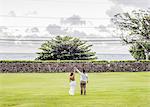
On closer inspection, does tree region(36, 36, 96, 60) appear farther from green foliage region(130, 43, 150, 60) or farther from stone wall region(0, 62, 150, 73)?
stone wall region(0, 62, 150, 73)

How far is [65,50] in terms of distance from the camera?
82.6 m

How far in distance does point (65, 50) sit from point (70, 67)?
2421 centimetres

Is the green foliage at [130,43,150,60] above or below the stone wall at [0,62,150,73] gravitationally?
above

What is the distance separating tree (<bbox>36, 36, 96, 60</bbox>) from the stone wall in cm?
2151

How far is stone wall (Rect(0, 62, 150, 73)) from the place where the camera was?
189 feet

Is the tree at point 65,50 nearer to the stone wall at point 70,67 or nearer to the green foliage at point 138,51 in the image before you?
the green foliage at point 138,51

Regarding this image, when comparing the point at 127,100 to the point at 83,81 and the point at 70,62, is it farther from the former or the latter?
the point at 70,62

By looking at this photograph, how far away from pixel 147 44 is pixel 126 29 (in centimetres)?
493

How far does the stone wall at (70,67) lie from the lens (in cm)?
5759

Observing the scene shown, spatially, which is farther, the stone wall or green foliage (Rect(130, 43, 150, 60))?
green foliage (Rect(130, 43, 150, 60))

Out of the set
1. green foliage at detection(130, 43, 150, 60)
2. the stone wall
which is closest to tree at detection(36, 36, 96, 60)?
green foliage at detection(130, 43, 150, 60)

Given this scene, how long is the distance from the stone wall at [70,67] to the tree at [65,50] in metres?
21.5

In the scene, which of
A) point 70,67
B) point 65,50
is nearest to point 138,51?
point 65,50

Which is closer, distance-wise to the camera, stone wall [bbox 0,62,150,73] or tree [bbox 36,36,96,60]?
stone wall [bbox 0,62,150,73]
